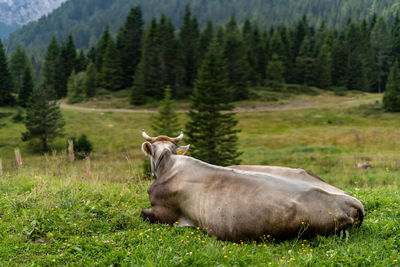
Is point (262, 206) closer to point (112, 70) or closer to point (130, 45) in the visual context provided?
point (112, 70)

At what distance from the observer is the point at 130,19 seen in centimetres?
8262

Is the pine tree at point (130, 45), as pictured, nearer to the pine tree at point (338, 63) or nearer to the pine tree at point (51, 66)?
the pine tree at point (51, 66)

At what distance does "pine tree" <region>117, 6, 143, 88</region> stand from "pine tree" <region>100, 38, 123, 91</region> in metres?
1.69

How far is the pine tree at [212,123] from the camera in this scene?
2622cm

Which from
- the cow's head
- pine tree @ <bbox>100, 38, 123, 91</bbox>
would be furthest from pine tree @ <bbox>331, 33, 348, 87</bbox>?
the cow's head

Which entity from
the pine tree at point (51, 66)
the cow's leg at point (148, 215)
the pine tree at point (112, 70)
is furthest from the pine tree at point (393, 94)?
the pine tree at point (51, 66)

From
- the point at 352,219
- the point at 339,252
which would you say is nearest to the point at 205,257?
the point at 339,252

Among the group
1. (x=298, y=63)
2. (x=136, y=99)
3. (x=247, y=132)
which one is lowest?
(x=247, y=132)

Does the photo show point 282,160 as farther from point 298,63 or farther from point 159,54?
point 298,63

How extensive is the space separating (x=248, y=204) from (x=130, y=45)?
79.0 m

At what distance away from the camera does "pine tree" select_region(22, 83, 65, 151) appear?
41469 millimetres

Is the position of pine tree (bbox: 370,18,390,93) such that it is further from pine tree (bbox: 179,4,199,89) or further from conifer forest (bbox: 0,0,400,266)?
pine tree (bbox: 179,4,199,89)

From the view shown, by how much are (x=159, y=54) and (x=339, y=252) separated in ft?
221

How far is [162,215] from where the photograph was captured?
6.26 meters
